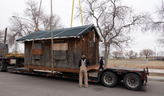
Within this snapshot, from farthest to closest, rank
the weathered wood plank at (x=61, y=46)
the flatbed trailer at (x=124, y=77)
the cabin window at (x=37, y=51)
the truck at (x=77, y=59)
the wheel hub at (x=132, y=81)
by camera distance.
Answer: the cabin window at (x=37, y=51)
the weathered wood plank at (x=61, y=46)
the truck at (x=77, y=59)
the wheel hub at (x=132, y=81)
the flatbed trailer at (x=124, y=77)

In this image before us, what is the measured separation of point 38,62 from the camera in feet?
32.3

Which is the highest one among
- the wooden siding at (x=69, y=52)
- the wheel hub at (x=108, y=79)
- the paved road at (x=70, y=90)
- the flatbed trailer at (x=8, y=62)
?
the wooden siding at (x=69, y=52)

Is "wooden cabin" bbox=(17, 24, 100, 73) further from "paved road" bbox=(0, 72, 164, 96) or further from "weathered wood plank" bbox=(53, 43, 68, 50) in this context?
"paved road" bbox=(0, 72, 164, 96)

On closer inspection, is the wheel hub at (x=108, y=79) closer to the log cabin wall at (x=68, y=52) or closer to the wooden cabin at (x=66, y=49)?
the wooden cabin at (x=66, y=49)

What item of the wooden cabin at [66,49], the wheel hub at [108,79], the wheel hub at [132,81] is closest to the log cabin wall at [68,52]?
the wooden cabin at [66,49]

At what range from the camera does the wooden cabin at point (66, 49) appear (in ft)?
26.8

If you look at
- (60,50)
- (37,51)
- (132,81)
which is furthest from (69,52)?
(132,81)

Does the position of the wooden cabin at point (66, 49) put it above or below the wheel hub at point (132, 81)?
above

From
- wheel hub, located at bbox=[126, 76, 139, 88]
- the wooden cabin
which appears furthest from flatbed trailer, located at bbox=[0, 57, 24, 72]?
wheel hub, located at bbox=[126, 76, 139, 88]

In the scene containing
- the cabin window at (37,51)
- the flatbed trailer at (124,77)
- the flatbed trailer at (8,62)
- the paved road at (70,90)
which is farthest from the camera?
the flatbed trailer at (8,62)

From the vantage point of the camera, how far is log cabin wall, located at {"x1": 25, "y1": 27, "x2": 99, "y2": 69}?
26.9 feet

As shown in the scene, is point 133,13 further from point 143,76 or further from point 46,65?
point 46,65

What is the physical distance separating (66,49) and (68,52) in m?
0.26

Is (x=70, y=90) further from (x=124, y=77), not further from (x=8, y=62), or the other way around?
(x=8, y=62)
